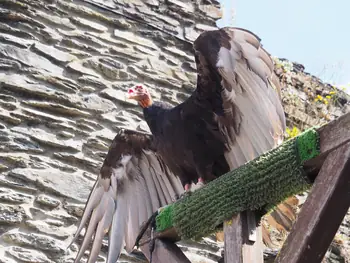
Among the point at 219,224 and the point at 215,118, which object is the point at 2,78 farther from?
the point at 219,224

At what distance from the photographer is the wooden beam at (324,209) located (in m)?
1.56

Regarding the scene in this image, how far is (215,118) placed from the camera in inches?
108

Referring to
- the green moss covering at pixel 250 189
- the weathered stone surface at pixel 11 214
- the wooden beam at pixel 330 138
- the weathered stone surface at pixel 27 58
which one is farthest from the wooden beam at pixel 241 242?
the weathered stone surface at pixel 27 58

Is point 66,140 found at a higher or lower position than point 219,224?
lower

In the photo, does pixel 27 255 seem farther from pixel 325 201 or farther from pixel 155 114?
pixel 325 201

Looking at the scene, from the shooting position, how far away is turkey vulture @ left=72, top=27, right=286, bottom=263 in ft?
8.40

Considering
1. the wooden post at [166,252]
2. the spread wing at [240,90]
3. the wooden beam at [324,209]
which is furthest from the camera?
the spread wing at [240,90]

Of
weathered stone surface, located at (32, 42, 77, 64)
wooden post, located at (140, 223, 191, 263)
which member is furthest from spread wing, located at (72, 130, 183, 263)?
weathered stone surface, located at (32, 42, 77, 64)

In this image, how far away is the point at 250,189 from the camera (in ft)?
6.10

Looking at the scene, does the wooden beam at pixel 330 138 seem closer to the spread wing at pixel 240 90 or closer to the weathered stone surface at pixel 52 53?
the spread wing at pixel 240 90

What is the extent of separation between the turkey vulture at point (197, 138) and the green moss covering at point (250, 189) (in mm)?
641

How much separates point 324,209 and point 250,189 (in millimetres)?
331

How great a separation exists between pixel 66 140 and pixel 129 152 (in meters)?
0.49

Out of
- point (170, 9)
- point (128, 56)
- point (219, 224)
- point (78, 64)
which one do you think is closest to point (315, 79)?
point (170, 9)
